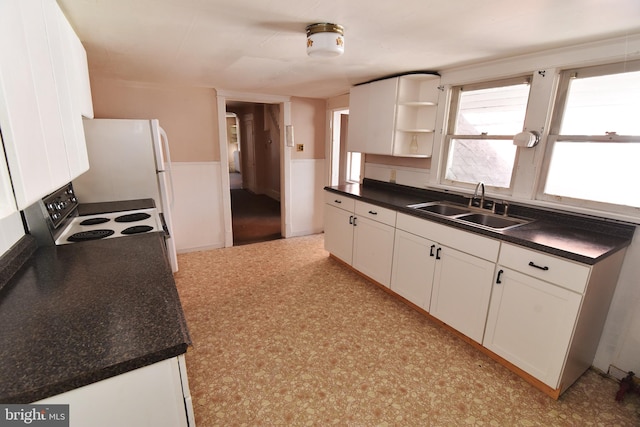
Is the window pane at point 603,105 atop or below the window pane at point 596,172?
atop

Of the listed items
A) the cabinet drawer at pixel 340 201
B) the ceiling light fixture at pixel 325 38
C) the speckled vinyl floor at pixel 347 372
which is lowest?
the speckled vinyl floor at pixel 347 372

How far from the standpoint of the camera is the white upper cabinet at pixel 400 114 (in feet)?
9.36

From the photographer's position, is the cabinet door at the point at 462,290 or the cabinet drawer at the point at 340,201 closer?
the cabinet door at the point at 462,290

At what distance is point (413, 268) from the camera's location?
251cm

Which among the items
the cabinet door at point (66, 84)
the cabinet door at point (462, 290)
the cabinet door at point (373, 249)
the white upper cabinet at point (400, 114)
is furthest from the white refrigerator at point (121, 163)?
the cabinet door at point (462, 290)

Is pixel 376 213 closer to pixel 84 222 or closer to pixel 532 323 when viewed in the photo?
pixel 532 323

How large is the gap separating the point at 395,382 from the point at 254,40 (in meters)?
2.34

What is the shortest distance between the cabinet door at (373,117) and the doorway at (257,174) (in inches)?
83.3

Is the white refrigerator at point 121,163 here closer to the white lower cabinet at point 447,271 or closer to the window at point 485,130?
the white lower cabinet at point 447,271

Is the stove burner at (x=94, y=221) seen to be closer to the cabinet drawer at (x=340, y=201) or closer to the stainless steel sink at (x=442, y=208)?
the cabinet drawer at (x=340, y=201)

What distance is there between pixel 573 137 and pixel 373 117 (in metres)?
1.68

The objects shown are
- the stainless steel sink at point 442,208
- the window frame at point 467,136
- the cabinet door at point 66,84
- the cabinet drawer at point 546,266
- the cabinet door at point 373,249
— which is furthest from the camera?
the cabinet door at point 373,249

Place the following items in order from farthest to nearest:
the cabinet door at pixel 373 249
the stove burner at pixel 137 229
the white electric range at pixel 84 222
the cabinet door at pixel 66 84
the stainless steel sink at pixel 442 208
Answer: the cabinet door at pixel 373 249 → the stainless steel sink at pixel 442 208 → the stove burner at pixel 137 229 → the white electric range at pixel 84 222 → the cabinet door at pixel 66 84

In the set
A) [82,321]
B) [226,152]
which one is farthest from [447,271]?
[226,152]
